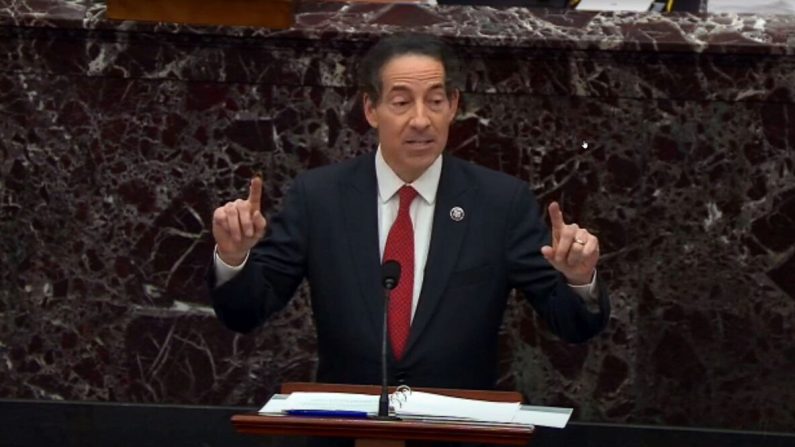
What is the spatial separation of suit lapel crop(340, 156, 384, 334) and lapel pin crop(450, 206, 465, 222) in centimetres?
18

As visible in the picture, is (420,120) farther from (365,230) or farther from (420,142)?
(365,230)

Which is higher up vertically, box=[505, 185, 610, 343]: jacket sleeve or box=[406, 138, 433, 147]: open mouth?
box=[406, 138, 433, 147]: open mouth

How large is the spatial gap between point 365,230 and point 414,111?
0.30 meters

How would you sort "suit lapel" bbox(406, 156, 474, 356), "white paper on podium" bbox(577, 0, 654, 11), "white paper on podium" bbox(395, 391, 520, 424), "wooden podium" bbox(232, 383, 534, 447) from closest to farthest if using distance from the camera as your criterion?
"wooden podium" bbox(232, 383, 534, 447), "white paper on podium" bbox(395, 391, 520, 424), "suit lapel" bbox(406, 156, 474, 356), "white paper on podium" bbox(577, 0, 654, 11)

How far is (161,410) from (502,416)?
2.17m

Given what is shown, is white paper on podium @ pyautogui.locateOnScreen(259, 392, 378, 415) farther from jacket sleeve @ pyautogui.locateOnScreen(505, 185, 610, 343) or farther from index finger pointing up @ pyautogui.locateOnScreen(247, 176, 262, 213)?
jacket sleeve @ pyautogui.locateOnScreen(505, 185, 610, 343)

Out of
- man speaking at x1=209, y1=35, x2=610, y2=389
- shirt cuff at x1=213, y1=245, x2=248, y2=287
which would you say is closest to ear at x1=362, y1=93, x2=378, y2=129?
man speaking at x1=209, y1=35, x2=610, y2=389

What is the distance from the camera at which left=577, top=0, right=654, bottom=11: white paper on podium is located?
563 cm

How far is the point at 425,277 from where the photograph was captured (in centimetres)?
428

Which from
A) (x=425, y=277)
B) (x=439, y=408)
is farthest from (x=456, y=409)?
(x=425, y=277)

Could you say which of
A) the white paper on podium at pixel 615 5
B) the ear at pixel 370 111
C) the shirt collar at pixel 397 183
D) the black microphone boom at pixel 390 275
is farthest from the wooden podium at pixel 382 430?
the white paper on podium at pixel 615 5

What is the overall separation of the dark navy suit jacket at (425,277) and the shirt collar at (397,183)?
16mm

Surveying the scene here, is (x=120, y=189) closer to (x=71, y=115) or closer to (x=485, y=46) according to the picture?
(x=71, y=115)

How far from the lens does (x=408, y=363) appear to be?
420 cm
